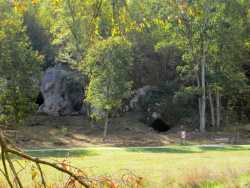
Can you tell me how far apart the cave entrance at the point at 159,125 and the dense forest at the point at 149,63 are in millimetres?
557

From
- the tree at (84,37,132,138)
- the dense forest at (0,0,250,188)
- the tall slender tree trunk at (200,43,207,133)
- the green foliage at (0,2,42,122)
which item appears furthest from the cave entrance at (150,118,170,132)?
the green foliage at (0,2,42,122)

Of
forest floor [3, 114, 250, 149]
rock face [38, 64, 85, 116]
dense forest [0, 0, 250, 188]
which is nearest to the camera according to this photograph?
forest floor [3, 114, 250, 149]

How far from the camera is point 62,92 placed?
1906 inches

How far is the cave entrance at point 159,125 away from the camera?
44.3 meters

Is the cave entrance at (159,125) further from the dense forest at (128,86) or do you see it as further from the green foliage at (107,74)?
the green foliage at (107,74)

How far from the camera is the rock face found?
156 ft

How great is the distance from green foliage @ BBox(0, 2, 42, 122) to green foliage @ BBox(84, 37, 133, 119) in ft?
14.4

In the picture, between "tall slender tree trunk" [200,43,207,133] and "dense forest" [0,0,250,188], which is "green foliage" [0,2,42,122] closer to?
"dense forest" [0,0,250,188]

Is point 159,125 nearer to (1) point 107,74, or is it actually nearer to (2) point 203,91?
(2) point 203,91

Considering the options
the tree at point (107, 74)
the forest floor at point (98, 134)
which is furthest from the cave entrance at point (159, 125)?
the tree at point (107, 74)

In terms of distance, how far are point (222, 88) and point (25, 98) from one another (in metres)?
16.0

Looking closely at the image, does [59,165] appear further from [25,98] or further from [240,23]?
[240,23]

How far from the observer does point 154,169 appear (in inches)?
667

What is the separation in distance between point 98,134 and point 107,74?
237 inches
